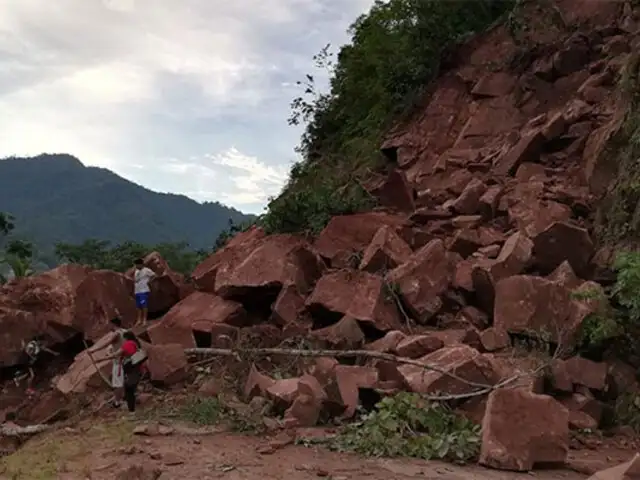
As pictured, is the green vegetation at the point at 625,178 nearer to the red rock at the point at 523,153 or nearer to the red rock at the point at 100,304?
the red rock at the point at 523,153

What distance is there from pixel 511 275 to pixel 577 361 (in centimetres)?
171

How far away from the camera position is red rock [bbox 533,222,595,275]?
9.69 m

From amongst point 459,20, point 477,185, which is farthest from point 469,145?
point 459,20

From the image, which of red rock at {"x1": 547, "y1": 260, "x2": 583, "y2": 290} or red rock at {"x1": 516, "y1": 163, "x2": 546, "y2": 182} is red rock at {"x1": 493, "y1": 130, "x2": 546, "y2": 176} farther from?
red rock at {"x1": 547, "y1": 260, "x2": 583, "y2": 290}

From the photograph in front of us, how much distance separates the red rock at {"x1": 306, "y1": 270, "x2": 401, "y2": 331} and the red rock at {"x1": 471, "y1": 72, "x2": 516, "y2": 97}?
6014 millimetres

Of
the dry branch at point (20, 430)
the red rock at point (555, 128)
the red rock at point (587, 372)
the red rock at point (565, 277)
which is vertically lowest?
the dry branch at point (20, 430)

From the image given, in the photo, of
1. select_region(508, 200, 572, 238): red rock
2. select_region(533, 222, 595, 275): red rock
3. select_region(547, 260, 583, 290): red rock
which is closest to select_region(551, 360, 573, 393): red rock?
select_region(547, 260, 583, 290): red rock

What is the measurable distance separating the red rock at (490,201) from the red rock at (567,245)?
5.68 feet

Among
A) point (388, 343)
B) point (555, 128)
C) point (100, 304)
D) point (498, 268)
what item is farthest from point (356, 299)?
point (555, 128)

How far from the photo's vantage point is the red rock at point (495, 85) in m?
14.3

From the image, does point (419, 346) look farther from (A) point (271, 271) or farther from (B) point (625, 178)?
(B) point (625, 178)

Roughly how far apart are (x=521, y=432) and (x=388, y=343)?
9.27 ft

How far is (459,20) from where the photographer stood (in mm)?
16250

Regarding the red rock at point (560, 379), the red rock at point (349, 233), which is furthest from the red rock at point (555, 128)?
the red rock at point (560, 379)
